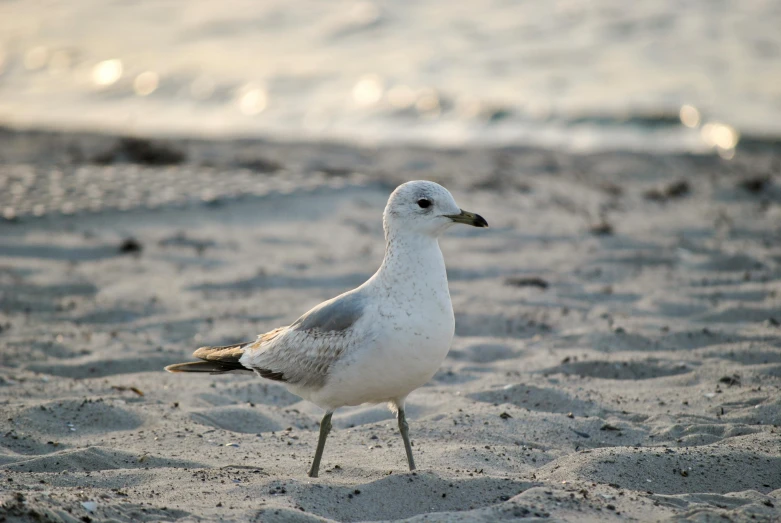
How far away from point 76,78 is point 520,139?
11.5 meters

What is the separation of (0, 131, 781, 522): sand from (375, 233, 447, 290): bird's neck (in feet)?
2.99

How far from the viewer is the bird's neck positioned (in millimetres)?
4156

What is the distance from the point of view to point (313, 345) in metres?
4.33

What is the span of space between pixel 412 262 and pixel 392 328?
366 millimetres

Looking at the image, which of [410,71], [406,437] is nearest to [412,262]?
[406,437]

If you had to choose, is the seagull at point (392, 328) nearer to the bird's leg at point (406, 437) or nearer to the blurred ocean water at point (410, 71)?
the bird's leg at point (406, 437)

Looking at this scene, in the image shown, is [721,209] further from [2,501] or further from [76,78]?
[76,78]

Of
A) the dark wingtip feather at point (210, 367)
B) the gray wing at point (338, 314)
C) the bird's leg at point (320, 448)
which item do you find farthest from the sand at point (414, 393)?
the gray wing at point (338, 314)

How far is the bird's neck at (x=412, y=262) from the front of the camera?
13.6 feet

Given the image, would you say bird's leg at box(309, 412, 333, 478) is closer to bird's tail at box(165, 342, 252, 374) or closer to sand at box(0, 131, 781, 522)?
sand at box(0, 131, 781, 522)

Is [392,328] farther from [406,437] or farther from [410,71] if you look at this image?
[410,71]

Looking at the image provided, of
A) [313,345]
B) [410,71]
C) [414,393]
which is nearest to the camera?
[313,345]

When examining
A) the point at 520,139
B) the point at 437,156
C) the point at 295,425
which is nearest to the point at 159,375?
the point at 295,425

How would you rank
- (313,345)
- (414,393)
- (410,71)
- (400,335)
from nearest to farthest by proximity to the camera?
(400,335)
(313,345)
(414,393)
(410,71)
